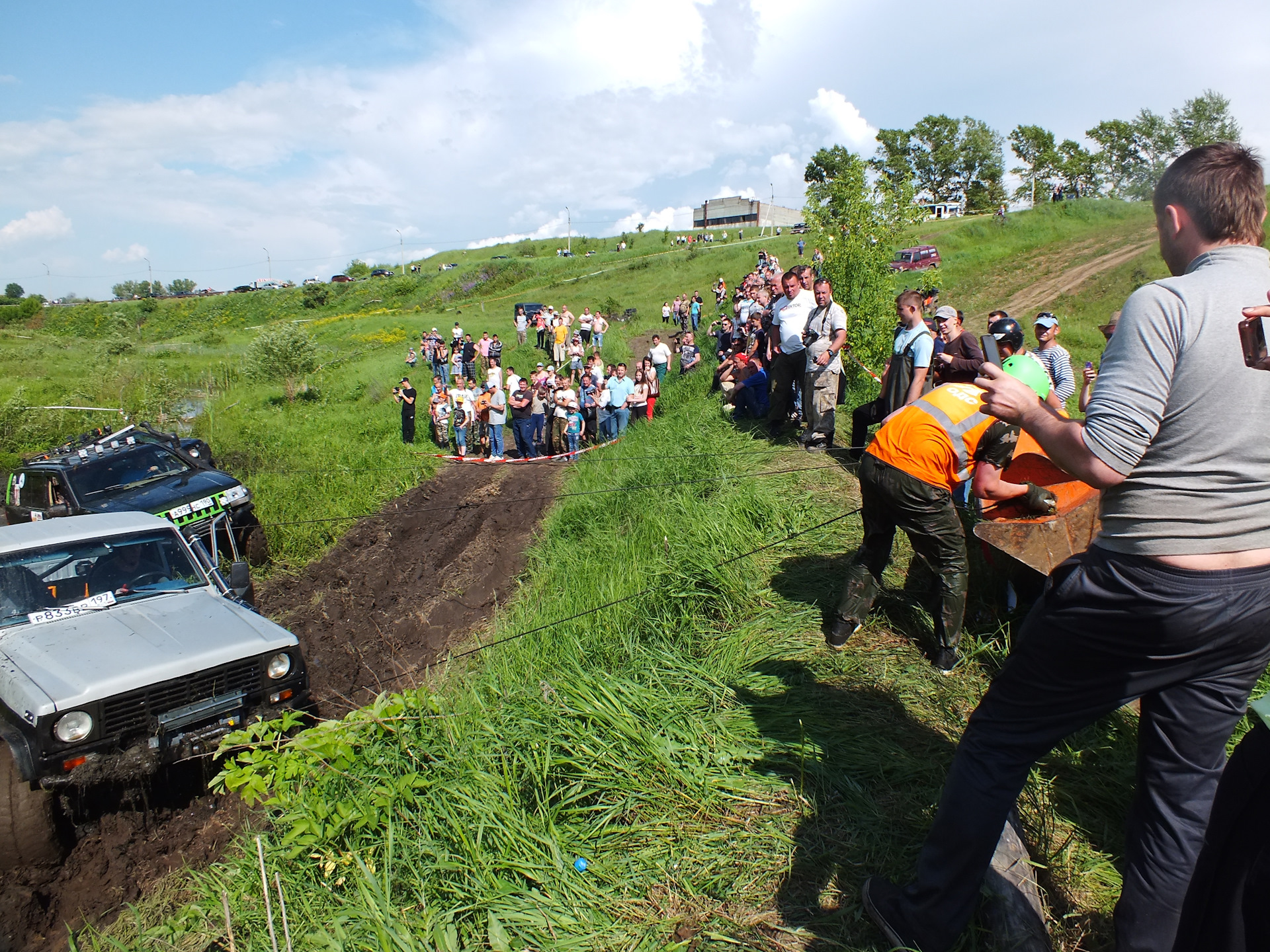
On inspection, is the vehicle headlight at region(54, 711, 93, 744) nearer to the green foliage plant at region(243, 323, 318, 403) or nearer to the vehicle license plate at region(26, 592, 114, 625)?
the vehicle license plate at region(26, 592, 114, 625)

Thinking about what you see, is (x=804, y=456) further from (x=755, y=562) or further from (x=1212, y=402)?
(x=1212, y=402)

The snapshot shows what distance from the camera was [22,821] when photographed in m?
4.40

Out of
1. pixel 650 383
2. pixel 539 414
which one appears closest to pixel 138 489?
pixel 539 414

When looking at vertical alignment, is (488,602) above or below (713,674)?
below

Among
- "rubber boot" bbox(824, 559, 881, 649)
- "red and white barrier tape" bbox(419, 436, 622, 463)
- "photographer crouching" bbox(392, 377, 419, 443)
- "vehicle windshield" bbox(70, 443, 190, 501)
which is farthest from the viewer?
"photographer crouching" bbox(392, 377, 419, 443)

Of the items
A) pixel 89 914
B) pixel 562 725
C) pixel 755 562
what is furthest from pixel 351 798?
pixel 755 562

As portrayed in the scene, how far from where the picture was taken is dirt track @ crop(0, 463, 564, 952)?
4398 millimetres

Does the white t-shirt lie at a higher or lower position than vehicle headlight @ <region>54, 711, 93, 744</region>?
higher

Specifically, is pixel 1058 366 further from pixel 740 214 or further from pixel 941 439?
pixel 740 214

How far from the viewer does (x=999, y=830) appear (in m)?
2.09

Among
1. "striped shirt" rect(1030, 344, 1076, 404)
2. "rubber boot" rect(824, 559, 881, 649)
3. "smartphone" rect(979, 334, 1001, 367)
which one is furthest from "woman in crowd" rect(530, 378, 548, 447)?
"smartphone" rect(979, 334, 1001, 367)

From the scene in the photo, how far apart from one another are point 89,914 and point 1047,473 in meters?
5.92

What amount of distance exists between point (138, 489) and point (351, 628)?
359 centimetres

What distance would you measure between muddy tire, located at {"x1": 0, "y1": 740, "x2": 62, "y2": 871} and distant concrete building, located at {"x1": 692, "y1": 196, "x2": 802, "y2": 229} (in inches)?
3115
